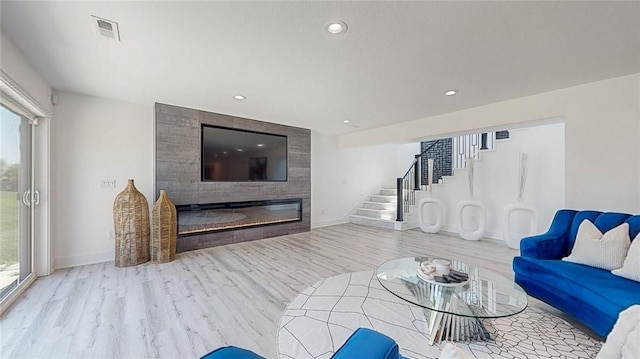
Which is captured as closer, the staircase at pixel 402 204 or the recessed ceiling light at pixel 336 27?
the recessed ceiling light at pixel 336 27

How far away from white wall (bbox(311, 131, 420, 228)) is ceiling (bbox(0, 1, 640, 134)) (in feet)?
9.23

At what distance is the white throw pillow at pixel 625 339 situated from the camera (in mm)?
Result: 724

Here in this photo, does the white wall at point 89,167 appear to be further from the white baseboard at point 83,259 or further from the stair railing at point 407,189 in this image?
the stair railing at point 407,189

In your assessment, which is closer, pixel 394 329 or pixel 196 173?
pixel 394 329

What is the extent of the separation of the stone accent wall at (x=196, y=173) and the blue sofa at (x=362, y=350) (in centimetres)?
389

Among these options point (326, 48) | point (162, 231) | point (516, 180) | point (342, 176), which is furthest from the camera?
point (342, 176)

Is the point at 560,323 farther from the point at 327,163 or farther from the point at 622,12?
the point at 327,163

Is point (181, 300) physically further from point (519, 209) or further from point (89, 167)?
point (519, 209)

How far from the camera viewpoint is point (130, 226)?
3.57m

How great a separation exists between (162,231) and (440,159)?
6.68 m

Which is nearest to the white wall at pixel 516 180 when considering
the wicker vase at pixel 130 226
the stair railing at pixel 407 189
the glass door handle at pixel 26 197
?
the stair railing at pixel 407 189

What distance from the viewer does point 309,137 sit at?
6.05 meters

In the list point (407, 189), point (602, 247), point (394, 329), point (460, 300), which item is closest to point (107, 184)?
point (394, 329)

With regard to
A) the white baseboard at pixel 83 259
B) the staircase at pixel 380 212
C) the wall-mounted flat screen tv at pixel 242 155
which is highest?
the wall-mounted flat screen tv at pixel 242 155
